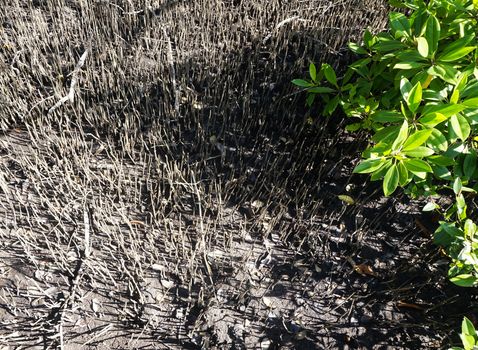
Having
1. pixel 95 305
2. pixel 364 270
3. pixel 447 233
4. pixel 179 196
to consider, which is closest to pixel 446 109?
pixel 447 233

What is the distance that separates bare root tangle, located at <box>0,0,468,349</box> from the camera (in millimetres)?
1882

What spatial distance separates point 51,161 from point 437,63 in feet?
6.98

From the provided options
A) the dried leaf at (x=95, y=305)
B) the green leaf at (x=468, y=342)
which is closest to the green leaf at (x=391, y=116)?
the green leaf at (x=468, y=342)

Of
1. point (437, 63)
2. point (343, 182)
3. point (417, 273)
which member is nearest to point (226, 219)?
point (343, 182)

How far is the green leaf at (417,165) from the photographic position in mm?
1312

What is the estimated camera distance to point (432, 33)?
1.36 metres

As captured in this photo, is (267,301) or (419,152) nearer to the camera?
(419,152)

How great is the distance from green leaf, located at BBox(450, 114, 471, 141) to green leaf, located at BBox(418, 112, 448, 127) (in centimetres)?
4

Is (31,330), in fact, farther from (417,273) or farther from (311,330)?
(417,273)

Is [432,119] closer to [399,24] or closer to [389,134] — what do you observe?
[389,134]

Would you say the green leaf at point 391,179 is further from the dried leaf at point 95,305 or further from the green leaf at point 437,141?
the dried leaf at point 95,305

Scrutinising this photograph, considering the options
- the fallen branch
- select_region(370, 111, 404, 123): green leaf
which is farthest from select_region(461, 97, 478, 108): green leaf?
the fallen branch

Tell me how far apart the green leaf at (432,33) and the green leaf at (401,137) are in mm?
345

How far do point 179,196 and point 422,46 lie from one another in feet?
4.69
